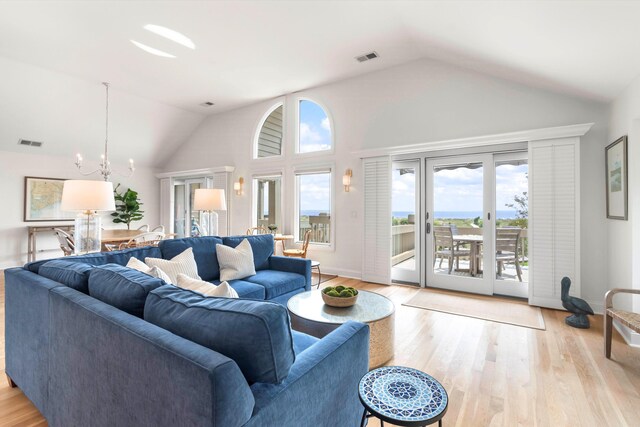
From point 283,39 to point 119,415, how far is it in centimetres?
425

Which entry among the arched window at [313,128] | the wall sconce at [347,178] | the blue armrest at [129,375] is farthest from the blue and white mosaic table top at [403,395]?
the arched window at [313,128]

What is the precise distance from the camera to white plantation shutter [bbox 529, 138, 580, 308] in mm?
3602

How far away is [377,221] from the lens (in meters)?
5.04

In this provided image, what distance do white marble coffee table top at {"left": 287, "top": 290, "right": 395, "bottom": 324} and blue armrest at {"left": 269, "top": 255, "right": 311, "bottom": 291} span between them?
86cm

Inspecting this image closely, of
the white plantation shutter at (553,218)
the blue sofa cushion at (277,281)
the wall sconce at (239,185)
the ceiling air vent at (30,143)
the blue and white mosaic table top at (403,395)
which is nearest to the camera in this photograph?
the blue and white mosaic table top at (403,395)

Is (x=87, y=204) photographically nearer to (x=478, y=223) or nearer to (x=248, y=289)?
(x=248, y=289)

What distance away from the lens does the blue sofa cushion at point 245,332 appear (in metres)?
0.97

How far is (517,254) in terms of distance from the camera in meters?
4.21

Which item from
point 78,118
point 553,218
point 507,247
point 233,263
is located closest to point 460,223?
point 507,247

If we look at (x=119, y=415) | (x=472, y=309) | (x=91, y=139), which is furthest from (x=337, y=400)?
(x=91, y=139)

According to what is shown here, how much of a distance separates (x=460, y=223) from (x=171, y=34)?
15.7ft

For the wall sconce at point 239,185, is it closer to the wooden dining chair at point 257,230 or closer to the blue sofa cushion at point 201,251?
the wooden dining chair at point 257,230

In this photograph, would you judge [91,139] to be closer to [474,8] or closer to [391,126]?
[391,126]

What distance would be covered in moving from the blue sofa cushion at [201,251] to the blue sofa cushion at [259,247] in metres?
0.25
